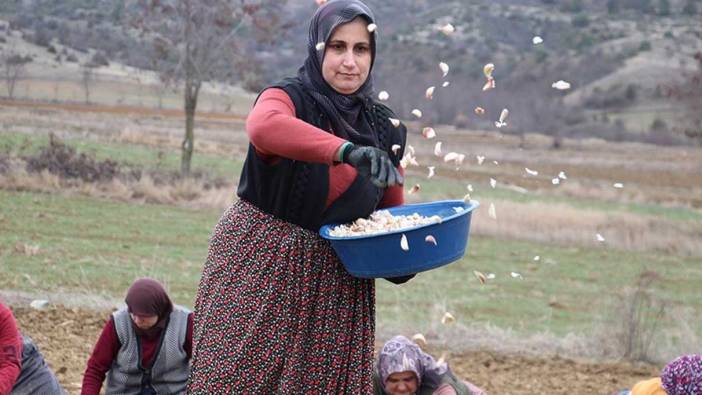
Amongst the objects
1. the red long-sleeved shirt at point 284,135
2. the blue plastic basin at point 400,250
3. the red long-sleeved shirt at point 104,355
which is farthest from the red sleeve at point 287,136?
the red long-sleeved shirt at point 104,355

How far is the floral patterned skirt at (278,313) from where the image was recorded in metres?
2.84

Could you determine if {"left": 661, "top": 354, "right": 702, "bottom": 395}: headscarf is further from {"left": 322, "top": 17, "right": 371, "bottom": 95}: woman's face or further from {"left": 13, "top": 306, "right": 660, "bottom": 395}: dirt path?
{"left": 13, "top": 306, "right": 660, "bottom": 395}: dirt path

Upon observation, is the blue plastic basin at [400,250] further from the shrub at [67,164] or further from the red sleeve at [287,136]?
the shrub at [67,164]

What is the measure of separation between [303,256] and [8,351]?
5.07 feet

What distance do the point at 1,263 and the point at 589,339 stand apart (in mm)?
5038

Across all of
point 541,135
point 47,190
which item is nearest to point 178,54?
point 47,190

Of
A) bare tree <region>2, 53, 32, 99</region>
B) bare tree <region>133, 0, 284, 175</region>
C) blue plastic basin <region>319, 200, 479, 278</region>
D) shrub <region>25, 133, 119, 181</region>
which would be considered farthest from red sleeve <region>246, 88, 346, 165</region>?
bare tree <region>133, 0, 284, 175</region>

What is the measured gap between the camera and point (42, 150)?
14961 millimetres

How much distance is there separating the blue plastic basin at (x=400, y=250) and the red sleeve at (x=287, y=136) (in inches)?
Result: 10.1

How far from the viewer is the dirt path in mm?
6012

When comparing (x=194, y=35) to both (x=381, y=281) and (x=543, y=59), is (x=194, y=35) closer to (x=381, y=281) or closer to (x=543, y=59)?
(x=381, y=281)

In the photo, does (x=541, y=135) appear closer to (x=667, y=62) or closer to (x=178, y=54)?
(x=667, y=62)

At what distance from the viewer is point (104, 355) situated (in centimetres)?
423

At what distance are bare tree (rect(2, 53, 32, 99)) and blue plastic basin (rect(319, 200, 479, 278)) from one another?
12492mm
